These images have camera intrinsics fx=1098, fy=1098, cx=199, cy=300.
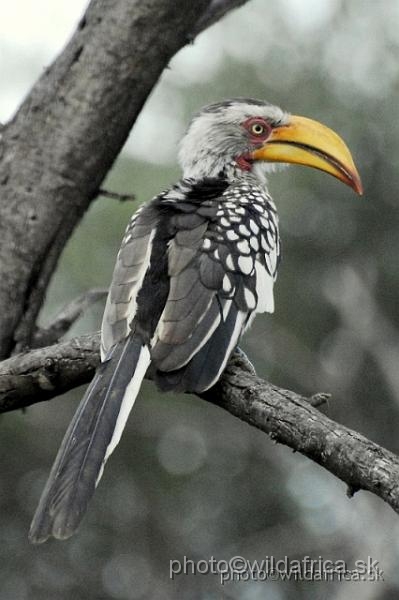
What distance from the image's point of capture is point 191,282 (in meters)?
3.34

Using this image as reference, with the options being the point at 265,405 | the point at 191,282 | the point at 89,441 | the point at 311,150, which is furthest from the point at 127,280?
the point at 311,150

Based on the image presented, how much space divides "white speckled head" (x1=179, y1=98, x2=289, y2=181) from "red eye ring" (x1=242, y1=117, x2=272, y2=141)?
0.05 feet

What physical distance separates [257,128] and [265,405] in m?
2.01

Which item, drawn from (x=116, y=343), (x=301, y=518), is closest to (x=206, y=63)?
(x=301, y=518)

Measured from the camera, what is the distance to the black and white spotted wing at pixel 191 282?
3150mm

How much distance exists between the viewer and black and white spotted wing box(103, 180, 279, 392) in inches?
124

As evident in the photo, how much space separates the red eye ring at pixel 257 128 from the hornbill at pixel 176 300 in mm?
188

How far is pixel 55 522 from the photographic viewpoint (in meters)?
2.59

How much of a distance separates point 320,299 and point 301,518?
216 centimetres

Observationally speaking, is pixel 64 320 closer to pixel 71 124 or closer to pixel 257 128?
pixel 71 124

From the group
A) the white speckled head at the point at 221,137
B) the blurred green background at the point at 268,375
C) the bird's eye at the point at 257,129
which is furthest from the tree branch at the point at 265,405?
the blurred green background at the point at 268,375

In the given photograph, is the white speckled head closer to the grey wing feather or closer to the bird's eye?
the bird's eye

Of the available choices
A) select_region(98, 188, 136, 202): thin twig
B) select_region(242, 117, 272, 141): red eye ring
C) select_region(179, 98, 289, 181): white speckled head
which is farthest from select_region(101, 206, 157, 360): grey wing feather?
select_region(242, 117, 272, 141): red eye ring

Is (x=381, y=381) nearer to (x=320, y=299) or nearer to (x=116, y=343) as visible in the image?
(x=320, y=299)
